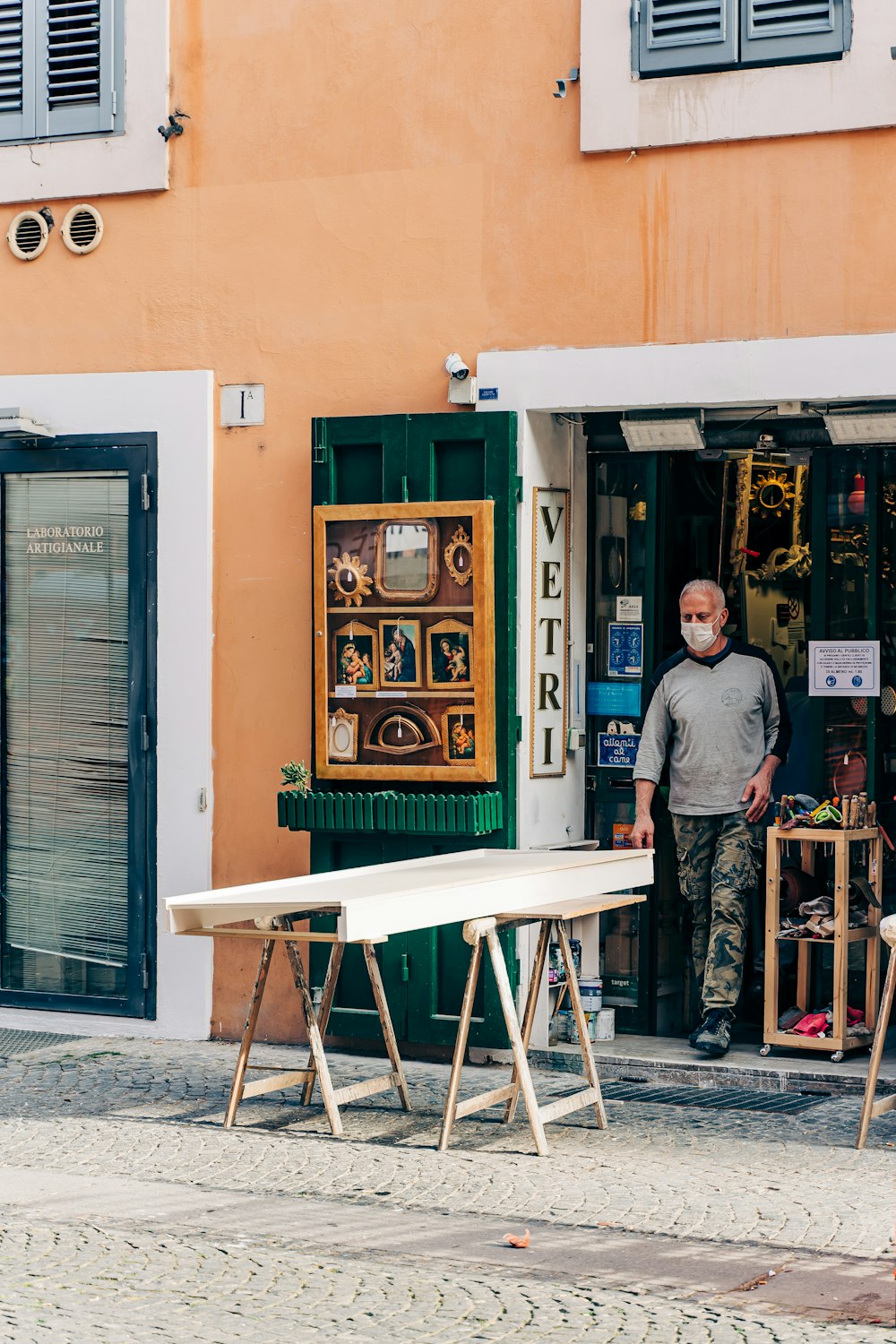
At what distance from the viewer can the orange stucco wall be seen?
8438 millimetres

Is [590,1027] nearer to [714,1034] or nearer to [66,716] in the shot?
[714,1034]

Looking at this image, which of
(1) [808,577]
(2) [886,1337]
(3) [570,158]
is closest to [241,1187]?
(2) [886,1337]

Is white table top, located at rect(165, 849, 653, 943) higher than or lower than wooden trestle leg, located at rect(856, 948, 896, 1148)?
higher

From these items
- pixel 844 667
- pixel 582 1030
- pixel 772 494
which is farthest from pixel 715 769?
pixel 582 1030

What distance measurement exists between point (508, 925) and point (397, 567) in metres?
1.93

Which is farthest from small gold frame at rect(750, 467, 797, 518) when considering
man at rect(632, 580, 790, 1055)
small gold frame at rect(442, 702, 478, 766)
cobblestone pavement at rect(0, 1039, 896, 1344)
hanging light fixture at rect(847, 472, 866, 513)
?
cobblestone pavement at rect(0, 1039, 896, 1344)

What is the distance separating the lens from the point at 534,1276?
18.6 ft

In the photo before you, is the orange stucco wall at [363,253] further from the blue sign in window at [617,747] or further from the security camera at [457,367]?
the blue sign in window at [617,747]

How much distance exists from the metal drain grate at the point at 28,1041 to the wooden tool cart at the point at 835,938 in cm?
341

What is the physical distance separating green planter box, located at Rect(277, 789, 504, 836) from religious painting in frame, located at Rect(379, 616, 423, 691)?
504mm

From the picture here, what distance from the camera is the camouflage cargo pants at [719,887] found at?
881 cm

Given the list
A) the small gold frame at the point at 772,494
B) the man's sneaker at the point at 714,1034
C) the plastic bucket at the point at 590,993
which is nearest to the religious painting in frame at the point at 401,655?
the plastic bucket at the point at 590,993

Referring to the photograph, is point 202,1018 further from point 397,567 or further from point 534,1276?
point 534,1276

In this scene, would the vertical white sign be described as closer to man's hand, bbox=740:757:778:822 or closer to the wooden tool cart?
man's hand, bbox=740:757:778:822
